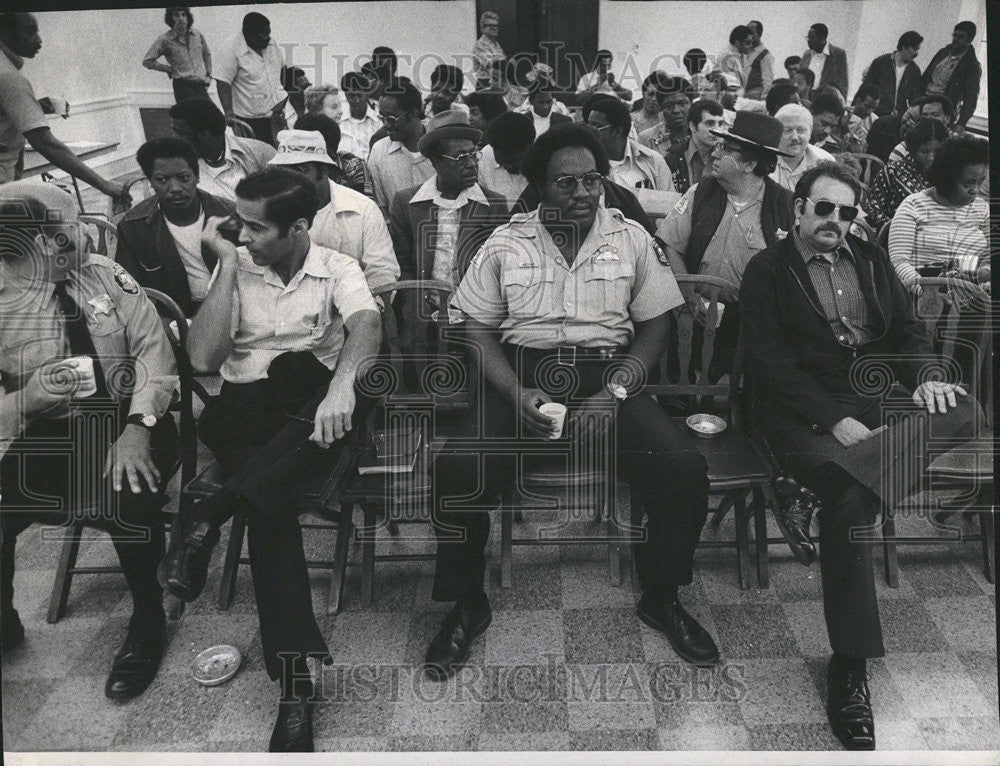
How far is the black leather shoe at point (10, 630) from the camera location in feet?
8.84

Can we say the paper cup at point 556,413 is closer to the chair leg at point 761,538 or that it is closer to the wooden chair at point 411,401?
the wooden chair at point 411,401

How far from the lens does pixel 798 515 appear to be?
281cm

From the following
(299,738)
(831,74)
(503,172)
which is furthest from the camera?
(503,172)

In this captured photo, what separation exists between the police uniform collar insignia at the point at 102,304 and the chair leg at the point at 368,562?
112 centimetres

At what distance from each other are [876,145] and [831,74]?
0.43m

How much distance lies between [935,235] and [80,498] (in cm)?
320

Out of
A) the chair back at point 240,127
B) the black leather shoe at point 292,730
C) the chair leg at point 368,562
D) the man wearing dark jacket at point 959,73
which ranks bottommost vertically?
the black leather shoe at point 292,730

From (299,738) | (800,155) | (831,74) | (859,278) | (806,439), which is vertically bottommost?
(299,738)

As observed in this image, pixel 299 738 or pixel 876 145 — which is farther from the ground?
pixel 876 145

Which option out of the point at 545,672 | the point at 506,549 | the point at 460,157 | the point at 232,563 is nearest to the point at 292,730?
the point at 232,563

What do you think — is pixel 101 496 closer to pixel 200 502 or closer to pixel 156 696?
pixel 200 502

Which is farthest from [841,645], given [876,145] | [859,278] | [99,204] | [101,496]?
[99,204]

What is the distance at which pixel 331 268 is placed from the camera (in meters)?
2.91

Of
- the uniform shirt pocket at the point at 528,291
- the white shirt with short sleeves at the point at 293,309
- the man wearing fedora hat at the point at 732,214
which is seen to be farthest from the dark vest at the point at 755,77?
the white shirt with short sleeves at the point at 293,309
